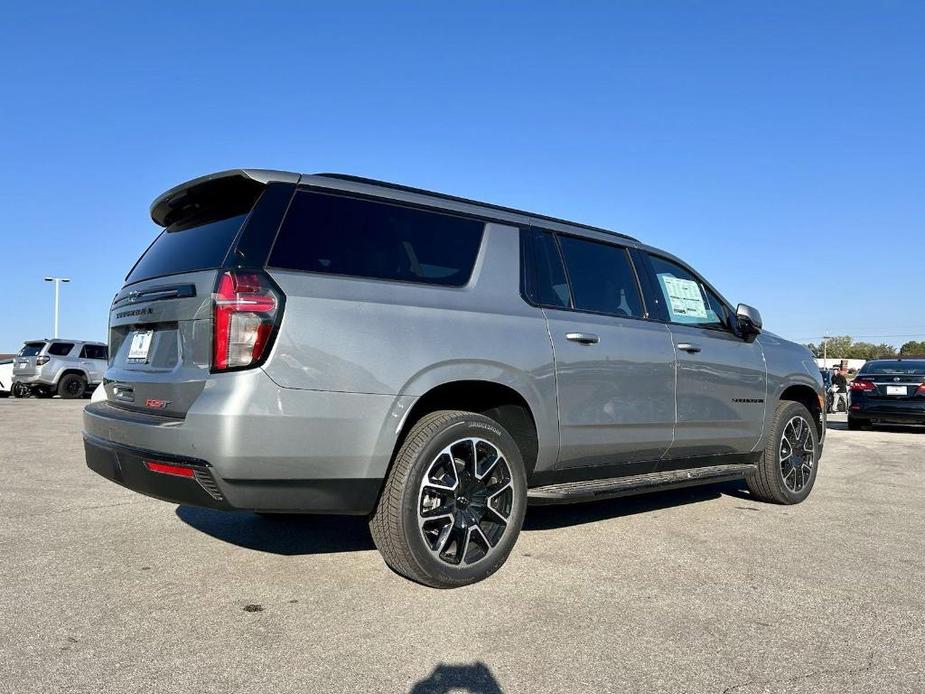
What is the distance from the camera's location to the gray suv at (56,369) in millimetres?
20125

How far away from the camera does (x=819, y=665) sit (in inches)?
103

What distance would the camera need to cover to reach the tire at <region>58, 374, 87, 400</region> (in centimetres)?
2056

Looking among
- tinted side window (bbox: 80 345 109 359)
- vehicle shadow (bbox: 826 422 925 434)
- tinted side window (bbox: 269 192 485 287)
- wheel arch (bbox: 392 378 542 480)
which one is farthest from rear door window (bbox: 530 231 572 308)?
tinted side window (bbox: 80 345 109 359)

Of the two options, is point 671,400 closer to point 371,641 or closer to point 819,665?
point 819,665

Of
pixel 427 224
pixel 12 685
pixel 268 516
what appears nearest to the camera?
pixel 12 685

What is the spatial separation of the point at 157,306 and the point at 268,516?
192 centimetres

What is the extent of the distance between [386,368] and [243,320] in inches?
25.0

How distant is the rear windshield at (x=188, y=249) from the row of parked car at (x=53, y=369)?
17935 millimetres

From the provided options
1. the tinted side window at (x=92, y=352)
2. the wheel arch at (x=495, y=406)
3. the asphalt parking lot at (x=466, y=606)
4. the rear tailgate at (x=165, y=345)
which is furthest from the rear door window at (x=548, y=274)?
the tinted side window at (x=92, y=352)

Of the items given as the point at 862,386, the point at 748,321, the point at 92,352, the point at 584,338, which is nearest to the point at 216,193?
the point at 584,338

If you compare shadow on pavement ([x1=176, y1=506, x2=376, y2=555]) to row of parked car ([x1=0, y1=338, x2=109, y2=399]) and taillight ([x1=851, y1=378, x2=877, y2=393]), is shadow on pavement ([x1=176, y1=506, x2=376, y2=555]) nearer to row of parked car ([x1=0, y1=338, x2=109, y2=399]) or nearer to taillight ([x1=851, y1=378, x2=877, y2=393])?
taillight ([x1=851, y1=378, x2=877, y2=393])

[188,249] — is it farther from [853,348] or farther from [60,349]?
[853,348]

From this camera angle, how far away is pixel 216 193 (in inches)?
138

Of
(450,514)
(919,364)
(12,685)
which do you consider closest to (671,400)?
(450,514)
